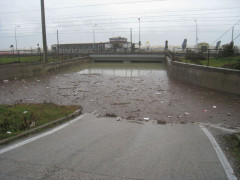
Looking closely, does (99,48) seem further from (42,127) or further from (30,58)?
(42,127)

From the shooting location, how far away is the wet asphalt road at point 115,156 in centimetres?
377

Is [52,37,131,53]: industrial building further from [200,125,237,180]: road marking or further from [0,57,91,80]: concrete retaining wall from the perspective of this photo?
[200,125,237,180]: road marking

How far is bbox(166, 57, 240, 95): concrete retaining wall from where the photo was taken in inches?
456

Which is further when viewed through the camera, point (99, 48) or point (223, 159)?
point (99, 48)

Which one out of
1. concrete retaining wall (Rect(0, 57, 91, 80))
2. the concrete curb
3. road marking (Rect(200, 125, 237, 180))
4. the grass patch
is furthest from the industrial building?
road marking (Rect(200, 125, 237, 180))

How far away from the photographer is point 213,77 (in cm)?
1323

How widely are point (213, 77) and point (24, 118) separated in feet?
35.1

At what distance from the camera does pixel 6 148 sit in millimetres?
4789

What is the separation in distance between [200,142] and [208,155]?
82 cm

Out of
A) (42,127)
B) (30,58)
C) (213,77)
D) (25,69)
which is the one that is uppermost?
(30,58)

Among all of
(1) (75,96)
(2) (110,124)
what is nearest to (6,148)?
(2) (110,124)

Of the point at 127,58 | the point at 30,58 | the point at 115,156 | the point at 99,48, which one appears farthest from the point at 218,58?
the point at 99,48

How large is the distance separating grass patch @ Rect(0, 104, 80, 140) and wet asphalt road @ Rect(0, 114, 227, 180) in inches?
35.5

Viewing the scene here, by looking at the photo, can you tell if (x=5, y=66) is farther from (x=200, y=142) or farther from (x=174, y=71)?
(x=200, y=142)
